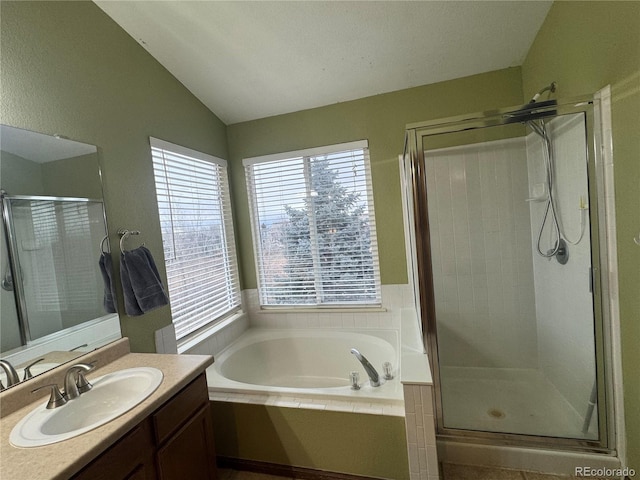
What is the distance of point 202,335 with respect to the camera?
2252mm

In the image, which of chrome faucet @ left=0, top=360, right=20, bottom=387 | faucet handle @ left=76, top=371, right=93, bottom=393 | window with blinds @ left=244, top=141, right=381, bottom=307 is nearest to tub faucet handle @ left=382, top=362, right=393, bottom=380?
window with blinds @ left=244, top=141, right=381, bottom=307

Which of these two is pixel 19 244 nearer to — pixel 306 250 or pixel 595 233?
pixel 306 250

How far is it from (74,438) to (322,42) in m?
2.27

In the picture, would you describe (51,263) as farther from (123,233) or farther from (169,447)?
(169,447)

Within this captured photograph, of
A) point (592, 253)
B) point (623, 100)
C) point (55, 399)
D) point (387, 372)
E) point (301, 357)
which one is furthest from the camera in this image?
point (301, 357)

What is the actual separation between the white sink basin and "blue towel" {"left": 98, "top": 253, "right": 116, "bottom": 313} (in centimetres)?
39

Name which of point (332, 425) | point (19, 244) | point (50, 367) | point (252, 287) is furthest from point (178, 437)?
point (252, 287)

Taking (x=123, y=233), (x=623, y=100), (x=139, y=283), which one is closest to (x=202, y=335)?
(x=139, y=283)

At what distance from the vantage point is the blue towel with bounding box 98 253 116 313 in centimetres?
157

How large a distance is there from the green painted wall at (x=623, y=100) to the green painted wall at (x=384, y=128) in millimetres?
678

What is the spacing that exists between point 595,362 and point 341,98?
2.42m

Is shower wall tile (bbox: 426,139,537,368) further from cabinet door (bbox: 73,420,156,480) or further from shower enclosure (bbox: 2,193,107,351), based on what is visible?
shower enclosure (bbox: 2,193,107,351)

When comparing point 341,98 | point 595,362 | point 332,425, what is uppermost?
point 341,98

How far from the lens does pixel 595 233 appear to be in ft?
4.85
